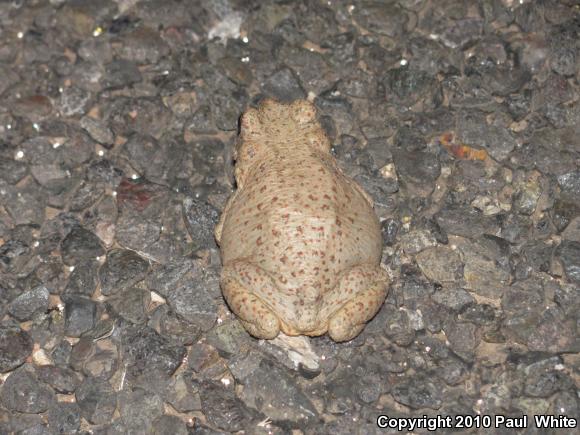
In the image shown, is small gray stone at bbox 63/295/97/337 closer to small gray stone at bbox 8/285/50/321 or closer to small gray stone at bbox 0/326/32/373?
small gray stone at bbox 8/285/50/321

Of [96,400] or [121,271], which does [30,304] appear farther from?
[96,400]

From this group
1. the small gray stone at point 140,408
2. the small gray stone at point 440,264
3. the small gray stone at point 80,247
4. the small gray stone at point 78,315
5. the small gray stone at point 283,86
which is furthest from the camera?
the small gray stone at point 283,86

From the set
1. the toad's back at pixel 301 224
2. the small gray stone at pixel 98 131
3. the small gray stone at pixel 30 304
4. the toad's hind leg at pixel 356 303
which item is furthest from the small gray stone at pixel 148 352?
the small gray stone at pixel 98 131

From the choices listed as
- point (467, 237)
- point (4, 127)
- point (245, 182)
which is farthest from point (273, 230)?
point (4, 127)

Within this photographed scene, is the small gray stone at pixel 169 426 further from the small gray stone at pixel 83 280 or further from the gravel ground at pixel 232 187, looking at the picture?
the small gray stone at pixel 83 280

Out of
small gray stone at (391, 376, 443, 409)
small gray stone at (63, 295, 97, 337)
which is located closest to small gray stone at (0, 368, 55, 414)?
small gray stone at (63, 295, 97, 337)

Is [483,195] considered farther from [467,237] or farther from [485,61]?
[485,61]
